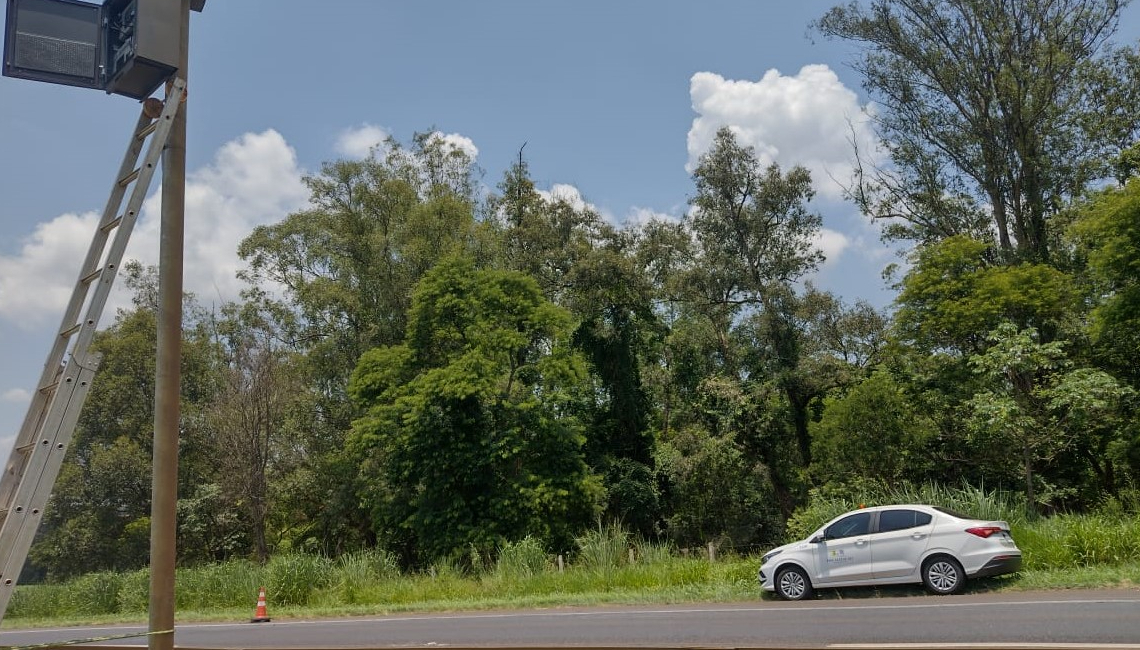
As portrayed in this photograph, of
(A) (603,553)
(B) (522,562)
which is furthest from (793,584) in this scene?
(B) (522,562)

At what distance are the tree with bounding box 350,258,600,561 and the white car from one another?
55.3 ft

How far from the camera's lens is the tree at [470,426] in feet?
105

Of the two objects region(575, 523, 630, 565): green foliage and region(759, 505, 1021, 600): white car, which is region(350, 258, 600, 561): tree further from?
region(759, 505, 1021, 600): white car

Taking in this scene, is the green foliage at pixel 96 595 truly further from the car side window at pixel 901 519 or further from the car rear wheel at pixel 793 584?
the car side window at pixel 901 519

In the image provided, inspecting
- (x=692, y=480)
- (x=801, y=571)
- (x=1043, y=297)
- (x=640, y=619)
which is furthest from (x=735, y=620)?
(x=692, y=480)

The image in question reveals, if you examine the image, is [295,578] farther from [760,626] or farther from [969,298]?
[969,298]

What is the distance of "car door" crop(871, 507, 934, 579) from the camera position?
14203 millimetres

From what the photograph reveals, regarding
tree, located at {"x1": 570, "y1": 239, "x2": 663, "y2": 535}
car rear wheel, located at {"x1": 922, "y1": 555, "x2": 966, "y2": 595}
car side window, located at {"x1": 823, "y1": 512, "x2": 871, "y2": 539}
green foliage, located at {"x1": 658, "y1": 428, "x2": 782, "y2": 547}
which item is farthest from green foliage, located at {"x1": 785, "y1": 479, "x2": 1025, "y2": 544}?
tree, located at {"x1": 570, "y1": 239, "x2": 663, "y2": 535}

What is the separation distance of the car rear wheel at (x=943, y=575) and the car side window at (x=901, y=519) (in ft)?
2.11

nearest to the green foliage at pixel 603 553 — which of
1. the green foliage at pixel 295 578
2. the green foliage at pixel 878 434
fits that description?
the green foliage at pixel 295 578

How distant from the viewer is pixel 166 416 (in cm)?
514

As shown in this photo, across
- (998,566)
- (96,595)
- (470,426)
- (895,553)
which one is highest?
(470,426)

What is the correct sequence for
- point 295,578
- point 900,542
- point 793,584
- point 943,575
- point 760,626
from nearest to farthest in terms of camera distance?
point 760,626 < point 943,575 < point 900,542 < point 793,584 < point 295,578

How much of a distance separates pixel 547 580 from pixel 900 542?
360 inches
